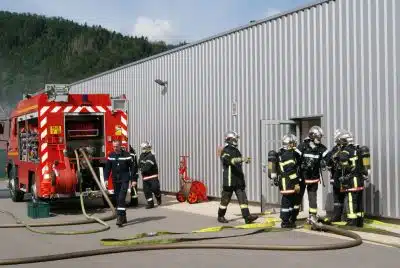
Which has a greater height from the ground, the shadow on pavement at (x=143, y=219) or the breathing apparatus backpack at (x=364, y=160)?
the breathing apparatus backpack at (x=364, y=160)

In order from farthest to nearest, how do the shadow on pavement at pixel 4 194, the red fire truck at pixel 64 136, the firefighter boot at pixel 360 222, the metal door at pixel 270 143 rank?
the shadow on pavement at pixel 4 194
the red fire truck at pixel 64 136
the metal door at pixel 270 143
the firefighter boot at pixel 360 222

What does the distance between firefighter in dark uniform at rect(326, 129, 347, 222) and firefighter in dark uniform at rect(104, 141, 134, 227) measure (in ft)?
13.7

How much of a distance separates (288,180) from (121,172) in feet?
12.0

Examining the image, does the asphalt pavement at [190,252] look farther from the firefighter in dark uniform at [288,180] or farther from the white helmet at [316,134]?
the white helmet at [316,134]

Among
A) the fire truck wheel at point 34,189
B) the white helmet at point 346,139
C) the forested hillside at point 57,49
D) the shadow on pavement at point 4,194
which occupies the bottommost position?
the shadow on pavement at point 4,194

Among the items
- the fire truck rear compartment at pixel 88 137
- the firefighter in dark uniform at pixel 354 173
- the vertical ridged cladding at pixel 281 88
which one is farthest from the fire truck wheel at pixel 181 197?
the firefighter in dark uniform at pixel 354 173

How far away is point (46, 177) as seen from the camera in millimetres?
14984

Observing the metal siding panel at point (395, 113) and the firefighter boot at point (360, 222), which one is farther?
the metal siding panel at point (395, 113)

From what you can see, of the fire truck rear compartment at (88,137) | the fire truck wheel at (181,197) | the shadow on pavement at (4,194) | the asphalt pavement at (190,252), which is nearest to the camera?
the asphalt pavement at (190,252)

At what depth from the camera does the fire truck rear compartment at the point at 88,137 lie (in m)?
15.6

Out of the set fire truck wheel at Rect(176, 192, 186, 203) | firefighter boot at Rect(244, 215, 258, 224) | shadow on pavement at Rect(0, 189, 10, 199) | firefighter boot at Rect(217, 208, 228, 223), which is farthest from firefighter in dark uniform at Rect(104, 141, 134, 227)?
shadow on pavement at Rect(0, 189, 10, 199)

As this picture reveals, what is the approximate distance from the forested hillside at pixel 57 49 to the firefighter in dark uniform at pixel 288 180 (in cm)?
8987

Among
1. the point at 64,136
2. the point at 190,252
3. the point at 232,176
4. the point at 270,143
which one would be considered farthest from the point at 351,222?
the point at 64,136

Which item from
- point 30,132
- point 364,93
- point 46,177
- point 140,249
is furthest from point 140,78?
point 140,249
